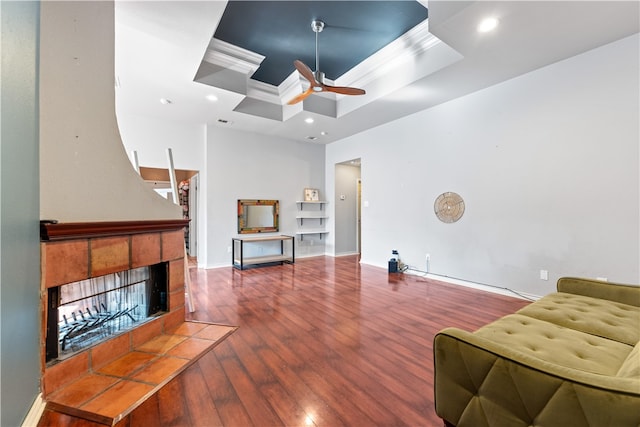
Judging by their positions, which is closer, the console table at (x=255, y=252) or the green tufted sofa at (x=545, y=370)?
the green tufted sofa at (x=545, y=370)

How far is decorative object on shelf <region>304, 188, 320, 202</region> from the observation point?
6.85 meters

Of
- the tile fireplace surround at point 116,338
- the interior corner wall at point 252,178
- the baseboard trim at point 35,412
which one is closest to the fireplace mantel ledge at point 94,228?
the tile fireplace surround at point 116,338

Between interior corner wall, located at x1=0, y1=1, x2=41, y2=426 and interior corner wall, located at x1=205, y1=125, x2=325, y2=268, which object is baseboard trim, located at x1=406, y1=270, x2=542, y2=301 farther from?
interior corner wall, located at x1=0, y1=1, x2=41, y2=426

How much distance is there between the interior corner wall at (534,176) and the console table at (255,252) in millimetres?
2543

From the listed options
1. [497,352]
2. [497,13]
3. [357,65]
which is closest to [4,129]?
[497,352]

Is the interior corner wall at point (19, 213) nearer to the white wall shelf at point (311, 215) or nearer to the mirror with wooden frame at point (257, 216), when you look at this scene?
the mirror with wooden frame at point (257, 216)

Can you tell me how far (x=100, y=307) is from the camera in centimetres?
218

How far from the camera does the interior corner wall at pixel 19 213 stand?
3.79ft

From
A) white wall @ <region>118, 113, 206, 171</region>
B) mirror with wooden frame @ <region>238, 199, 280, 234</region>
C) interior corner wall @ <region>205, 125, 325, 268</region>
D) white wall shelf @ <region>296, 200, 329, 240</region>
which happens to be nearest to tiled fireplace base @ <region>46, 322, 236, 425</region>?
interior corner wall @ <region>205, 125, 325, 268</region>

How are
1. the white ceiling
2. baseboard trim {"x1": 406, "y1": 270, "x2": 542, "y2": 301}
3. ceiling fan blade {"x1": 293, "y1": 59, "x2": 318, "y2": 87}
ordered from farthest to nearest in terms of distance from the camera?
baseboard trim {"x1": 406, "y1": 270, "x2": 542, "y2": 301} → ceiling fan blade {"x1": 293, "y1": 59, "x2": 318, "y2": 87} → the white ceiling

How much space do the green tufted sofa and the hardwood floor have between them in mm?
485

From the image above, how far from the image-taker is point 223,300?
352cm

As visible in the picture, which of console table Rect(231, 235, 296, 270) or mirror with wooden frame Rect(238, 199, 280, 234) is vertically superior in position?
mirror with wooden frame Rect(238, 199, 280, 234)

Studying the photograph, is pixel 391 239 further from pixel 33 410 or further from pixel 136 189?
pixel 33 410
